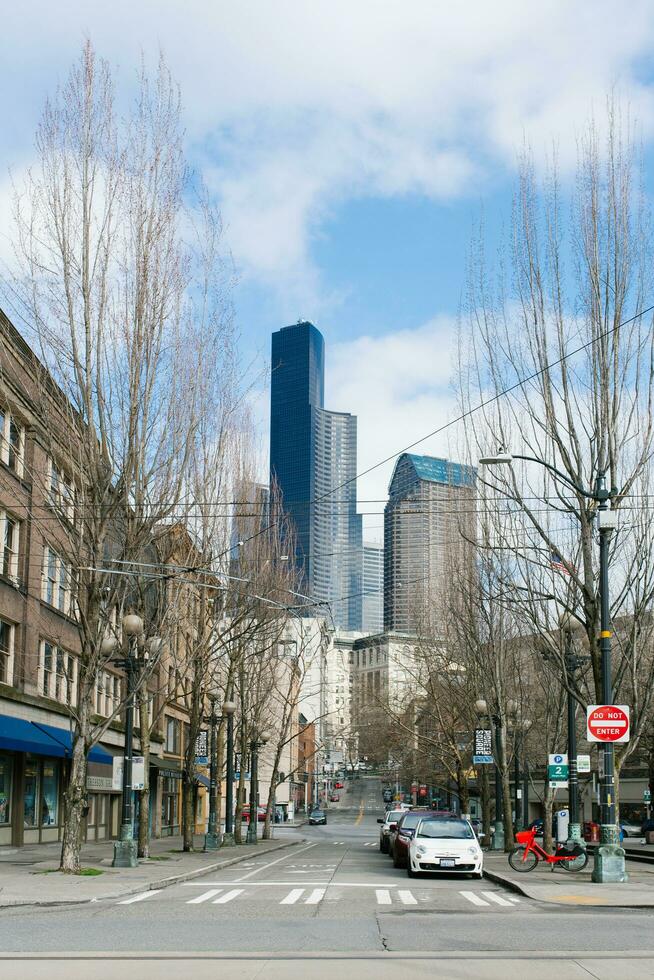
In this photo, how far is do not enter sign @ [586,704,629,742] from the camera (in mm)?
21734

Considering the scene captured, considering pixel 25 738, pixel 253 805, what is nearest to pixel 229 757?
pixel 253 805

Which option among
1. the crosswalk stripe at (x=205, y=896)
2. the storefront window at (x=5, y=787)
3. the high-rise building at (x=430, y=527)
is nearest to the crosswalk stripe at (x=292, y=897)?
the crosswalk stripe at (x=205, y=896)

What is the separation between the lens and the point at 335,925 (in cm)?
1474

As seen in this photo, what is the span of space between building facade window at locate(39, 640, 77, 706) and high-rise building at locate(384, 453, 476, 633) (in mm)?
12000

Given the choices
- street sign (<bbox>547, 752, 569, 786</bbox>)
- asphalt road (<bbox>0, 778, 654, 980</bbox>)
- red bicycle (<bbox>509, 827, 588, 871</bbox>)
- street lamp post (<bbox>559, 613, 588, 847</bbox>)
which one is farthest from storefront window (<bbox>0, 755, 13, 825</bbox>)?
street lamp post (<bbox>559, 613, 588, 847</bbox>)

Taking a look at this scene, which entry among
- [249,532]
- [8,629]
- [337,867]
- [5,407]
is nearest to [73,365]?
[5,407]

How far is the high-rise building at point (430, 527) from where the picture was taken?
3631 cm

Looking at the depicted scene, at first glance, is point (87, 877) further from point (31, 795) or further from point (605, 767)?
point (31, 795)

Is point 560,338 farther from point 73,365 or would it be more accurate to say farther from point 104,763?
point 104,763

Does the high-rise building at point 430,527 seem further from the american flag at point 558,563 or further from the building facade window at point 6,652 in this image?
the building facade window at point 6,652

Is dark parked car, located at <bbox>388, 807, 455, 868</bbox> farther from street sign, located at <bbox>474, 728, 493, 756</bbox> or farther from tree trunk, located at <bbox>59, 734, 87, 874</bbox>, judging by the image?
street sign, located at <bbox>474, 728, 493, 756</bbox>

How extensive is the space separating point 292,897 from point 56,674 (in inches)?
804

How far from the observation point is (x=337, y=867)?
30.7 metres

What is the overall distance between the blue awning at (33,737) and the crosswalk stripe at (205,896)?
9.18 m
